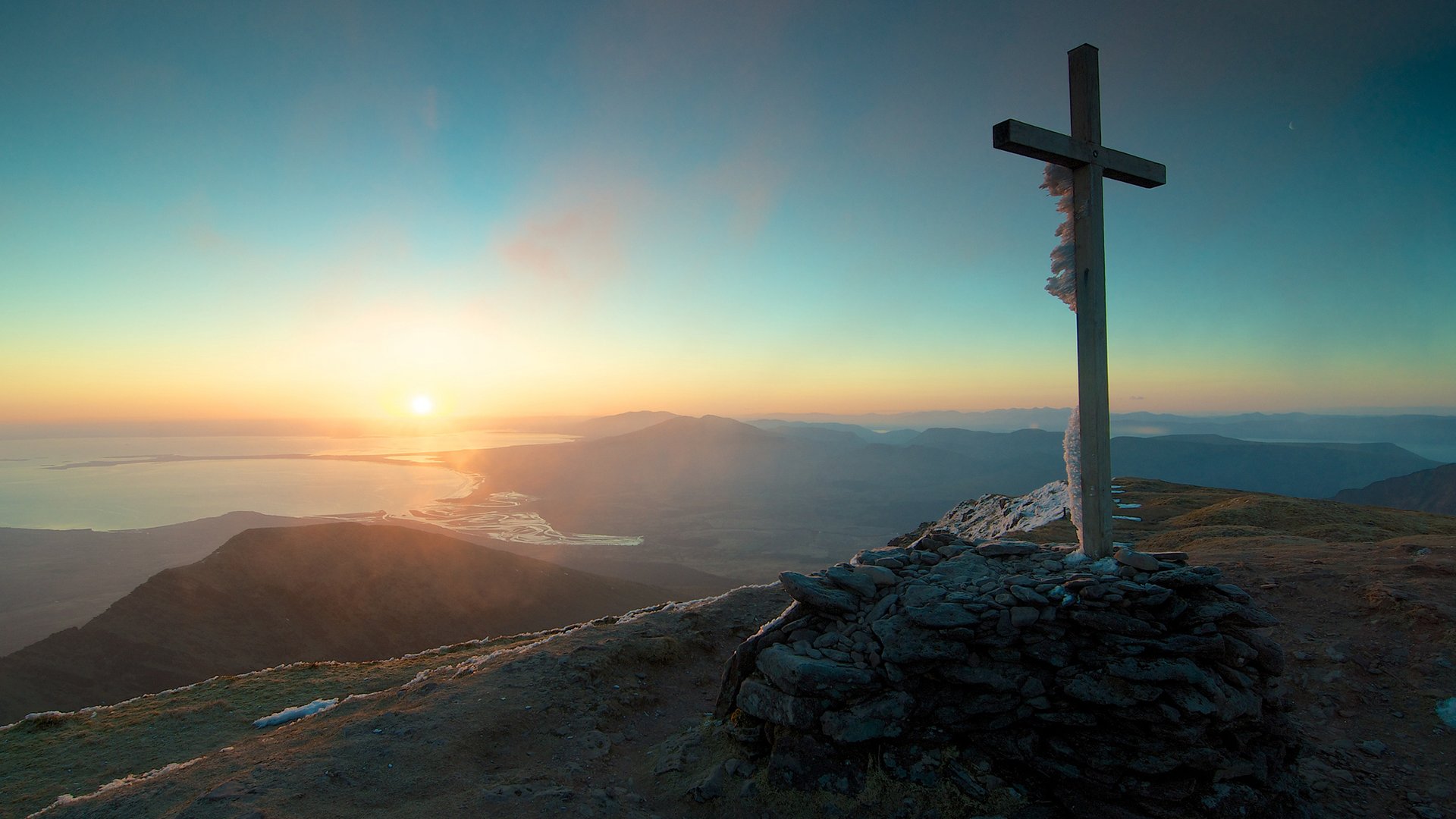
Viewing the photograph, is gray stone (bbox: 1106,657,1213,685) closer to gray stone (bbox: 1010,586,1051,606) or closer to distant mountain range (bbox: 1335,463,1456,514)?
gray stone (bbox: 1010,586,1051,606)

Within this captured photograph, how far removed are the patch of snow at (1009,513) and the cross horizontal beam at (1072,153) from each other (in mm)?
13673

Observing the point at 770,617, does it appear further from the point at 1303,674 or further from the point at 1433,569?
the point at 1433,569

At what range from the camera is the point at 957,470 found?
19050cm

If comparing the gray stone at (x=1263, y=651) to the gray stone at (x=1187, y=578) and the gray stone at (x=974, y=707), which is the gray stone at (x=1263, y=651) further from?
the gray stone at (x=974, y=707)

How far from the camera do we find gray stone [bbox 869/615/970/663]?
21.5 feet

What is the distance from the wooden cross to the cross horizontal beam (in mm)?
12

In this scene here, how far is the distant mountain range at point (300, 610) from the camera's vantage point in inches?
1238

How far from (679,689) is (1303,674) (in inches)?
389

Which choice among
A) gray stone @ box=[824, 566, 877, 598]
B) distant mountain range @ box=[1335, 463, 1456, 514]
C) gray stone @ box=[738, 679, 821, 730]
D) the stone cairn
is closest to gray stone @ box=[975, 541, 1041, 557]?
the stone cairn

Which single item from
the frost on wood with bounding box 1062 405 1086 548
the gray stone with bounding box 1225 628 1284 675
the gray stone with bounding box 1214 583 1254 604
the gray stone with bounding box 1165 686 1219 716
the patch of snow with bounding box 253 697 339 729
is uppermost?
the frost on wood with bounding box 1062 405 1086 548

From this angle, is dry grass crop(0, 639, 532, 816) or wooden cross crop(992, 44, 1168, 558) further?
dry grass crop(0, 639, 532, 816)

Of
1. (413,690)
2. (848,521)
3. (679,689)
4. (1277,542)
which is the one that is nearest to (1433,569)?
(1277,542)

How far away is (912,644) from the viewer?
6688mm

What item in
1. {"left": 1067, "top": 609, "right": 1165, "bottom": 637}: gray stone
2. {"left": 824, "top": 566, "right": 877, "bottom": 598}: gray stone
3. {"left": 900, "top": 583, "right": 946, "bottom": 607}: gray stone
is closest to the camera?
{"left": 1067, "top": 609, "right": 1165, "bottom": 637}: gray stone
